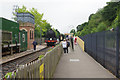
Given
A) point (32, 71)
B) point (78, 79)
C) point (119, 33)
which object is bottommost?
point (78, 79)

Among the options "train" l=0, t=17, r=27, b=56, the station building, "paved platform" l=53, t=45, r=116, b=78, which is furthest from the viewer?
the station building

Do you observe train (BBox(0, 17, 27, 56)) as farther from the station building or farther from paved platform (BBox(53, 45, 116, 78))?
paved platform (BBox(53, 45, 116, 78))

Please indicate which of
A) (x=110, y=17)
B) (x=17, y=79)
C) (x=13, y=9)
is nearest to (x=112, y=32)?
(x=17, y=79)

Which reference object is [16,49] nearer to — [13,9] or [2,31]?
[2,31]

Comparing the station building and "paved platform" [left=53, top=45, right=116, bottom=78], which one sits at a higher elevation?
the station building

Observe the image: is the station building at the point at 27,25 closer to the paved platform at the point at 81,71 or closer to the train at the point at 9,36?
the train at the point at 9,36

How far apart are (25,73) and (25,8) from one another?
174ft

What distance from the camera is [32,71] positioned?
11.6ft

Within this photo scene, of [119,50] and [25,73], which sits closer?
[25,73]

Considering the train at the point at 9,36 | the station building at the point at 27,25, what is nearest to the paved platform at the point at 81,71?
the train at the point at 9,36

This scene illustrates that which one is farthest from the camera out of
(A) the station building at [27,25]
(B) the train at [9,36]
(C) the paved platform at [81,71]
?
(A) the station building at [27,25]

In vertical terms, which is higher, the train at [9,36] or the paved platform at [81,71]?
the train at [9,36]

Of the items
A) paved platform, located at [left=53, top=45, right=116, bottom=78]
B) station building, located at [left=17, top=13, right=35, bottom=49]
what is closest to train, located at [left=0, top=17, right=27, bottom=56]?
station building, located at [left=17, top=13, right=35, bottom=49]

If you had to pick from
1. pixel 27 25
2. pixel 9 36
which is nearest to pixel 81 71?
pixel 9 36
